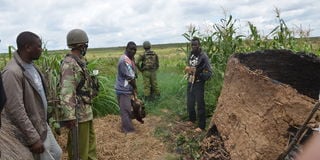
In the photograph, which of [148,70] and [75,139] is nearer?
[75,139]

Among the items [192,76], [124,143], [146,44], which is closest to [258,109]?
[124,143]

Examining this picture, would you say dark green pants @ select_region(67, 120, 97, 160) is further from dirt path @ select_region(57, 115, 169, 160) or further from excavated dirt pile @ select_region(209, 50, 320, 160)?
excavated dirt pile @ select_region(209, 50, 320, 160)

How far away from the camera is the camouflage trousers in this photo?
10.7 m

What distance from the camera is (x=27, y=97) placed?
349cm

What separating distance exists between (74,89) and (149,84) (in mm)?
6451

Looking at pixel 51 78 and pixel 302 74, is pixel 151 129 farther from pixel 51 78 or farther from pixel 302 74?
pixel 302 74

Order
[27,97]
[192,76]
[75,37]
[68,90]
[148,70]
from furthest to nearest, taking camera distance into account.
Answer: [148,70] < [192,76] < [75,37] < [68,90] < [27,97]

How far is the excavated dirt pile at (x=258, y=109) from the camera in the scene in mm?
3668

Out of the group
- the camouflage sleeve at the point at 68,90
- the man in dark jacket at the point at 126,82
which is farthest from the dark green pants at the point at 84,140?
the man in dark jacket at the point at 126,82

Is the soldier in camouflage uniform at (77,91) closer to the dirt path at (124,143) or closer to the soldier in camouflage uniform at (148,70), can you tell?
the dirt path at (124,143)

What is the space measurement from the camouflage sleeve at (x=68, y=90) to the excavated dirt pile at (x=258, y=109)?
1503 mm

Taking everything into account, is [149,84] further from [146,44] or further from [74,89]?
[74,89]

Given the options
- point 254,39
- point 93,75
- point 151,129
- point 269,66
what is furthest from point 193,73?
point 93,75

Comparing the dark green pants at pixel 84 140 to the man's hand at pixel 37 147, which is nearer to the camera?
the man's hand at pixel 37 147
